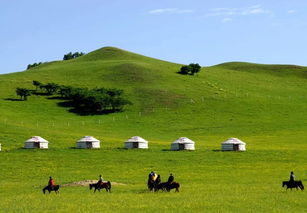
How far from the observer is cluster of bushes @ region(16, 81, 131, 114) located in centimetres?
12169

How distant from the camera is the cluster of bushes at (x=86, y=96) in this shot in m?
122

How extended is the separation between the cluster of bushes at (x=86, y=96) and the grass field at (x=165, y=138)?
2.86 meters

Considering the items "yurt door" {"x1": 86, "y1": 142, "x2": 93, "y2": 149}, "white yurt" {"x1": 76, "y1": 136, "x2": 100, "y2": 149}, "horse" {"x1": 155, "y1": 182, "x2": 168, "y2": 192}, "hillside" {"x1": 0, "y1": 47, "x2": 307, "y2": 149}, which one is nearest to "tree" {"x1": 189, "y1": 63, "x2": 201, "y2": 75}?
"hillside" {"x1": 0, "y1": 47, "x2": 307, "y2": 149}

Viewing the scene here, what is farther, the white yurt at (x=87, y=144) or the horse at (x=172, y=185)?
the white yurt at (x=87, y=144)

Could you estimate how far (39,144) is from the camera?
237 ft

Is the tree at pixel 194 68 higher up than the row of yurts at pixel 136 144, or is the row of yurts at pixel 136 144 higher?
the tree at pixel 194 68

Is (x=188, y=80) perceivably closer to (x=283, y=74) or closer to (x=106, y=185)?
(x=283, y=74)

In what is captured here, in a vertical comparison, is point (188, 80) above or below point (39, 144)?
above

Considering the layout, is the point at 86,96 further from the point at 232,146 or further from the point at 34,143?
the point at 232,146

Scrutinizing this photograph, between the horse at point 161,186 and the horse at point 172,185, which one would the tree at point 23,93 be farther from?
the horse at point 172,185

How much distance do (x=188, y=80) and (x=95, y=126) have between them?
53.7m

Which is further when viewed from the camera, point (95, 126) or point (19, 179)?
point (95, 126)

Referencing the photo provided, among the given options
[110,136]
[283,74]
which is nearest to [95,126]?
[110,136]

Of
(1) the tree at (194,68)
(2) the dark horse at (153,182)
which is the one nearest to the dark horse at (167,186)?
(2) the dark horse at (153,182)
